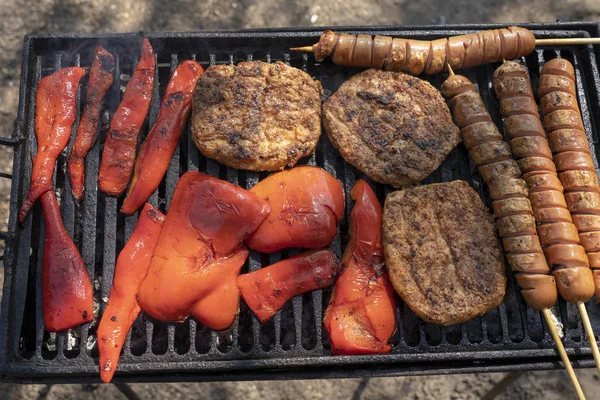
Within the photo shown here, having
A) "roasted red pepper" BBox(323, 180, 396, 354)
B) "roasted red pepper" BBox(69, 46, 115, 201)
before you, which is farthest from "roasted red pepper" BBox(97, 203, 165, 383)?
"roasted red pepper" BBox(323, 180, 396, 354)

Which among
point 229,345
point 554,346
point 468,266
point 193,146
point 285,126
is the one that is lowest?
point 229,345

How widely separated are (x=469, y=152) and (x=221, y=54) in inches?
83.7

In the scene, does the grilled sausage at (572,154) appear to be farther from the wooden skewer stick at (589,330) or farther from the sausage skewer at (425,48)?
the sausage skewer at (425,48)

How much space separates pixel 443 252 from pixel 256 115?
169 centimetres

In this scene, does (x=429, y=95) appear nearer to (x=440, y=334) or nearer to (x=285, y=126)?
(x=285, y=126)

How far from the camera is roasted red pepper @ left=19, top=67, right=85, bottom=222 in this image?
3.54 meters

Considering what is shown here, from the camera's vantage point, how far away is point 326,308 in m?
3.48

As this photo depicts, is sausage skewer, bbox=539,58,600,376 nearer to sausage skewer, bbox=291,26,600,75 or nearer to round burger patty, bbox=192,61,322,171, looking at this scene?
sausage skewer, bbox=291,26,600,75

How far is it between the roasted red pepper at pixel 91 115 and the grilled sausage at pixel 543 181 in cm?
304

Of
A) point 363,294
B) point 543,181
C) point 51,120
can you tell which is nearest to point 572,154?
point 543,181

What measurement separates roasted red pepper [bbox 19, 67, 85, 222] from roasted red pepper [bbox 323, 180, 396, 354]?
225cm

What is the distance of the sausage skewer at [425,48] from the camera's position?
3.69 m

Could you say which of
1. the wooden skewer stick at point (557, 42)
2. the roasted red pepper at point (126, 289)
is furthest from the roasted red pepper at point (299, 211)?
the wooden skewer stick at point (557, 42)

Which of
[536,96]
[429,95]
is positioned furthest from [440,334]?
[536,96]
